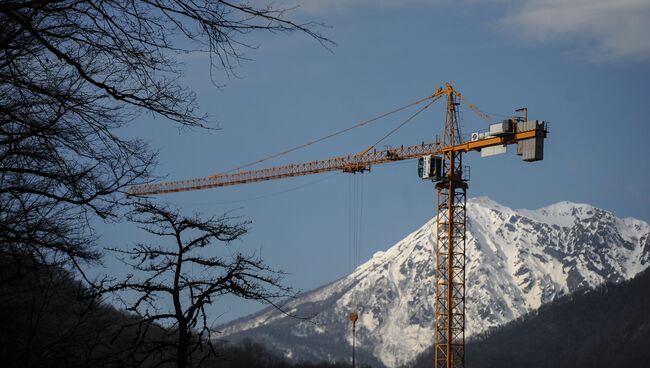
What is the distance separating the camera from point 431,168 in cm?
10088

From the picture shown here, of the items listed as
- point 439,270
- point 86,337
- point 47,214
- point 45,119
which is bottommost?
point 86,337

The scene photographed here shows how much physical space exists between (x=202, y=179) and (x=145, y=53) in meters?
137

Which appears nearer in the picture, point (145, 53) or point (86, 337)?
point (145, 53)

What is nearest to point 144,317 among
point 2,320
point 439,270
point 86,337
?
point 86,337

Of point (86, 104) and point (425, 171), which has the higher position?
point (425, 171)

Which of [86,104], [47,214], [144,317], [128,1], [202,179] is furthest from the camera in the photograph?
[202,179]

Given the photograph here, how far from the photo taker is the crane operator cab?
100m

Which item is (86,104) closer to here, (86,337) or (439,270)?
(86,337)

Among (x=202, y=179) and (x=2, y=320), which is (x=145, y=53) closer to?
(x=2, y=320)

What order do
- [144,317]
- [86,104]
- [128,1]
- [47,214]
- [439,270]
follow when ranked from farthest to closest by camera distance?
1. [439,270]
2. [144,317]
3. [47,214]
4. [86,104]
5. [128,1]

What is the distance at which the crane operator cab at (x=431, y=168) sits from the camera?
3947 inches

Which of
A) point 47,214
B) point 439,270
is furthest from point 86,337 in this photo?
point 439,270

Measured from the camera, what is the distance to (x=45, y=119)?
31.2 ft

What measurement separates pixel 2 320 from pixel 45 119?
2.34m
